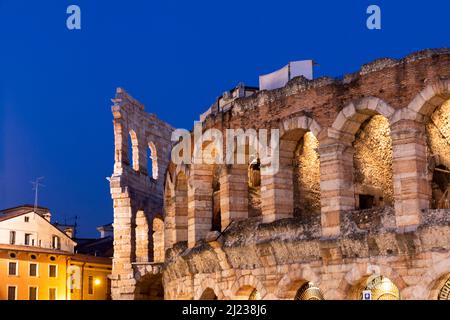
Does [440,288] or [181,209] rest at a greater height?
[181,209]

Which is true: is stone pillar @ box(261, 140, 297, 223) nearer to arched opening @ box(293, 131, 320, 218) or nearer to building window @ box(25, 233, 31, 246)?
arched opening @ box(293, 131, 320, 218)

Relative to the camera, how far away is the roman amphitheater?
1752cm

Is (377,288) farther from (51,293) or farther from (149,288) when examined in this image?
(51,293)

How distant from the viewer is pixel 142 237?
36500 mm

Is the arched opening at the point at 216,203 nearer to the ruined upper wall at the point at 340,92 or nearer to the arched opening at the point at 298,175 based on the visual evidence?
the ruined upper wall at the point at 340,92

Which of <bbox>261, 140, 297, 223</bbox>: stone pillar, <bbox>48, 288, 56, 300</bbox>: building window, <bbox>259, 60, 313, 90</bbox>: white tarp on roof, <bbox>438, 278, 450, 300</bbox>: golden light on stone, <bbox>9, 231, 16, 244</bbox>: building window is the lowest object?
<bbox>438, 278, 450, 300</bbox>: golden light on stone


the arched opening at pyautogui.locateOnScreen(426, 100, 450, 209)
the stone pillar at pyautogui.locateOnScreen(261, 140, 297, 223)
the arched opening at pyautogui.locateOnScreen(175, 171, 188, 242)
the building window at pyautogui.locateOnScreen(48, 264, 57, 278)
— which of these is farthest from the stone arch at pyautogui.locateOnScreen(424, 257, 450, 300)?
the building window at pyautogui.locateOnScreen(48, 264, 57, 278)

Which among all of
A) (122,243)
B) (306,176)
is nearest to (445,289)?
(306,176)

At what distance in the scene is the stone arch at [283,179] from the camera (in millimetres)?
20422

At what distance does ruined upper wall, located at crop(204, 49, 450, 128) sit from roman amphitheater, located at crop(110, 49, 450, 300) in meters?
0.03

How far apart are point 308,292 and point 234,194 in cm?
351

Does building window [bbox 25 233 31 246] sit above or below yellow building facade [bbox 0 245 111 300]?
above

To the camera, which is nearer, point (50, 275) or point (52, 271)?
point (50, 275)

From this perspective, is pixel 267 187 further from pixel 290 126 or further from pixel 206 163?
pixel 206 163
